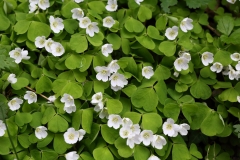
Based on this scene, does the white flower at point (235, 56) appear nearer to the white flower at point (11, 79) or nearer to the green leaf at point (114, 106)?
the green leaf at point (114, 106)

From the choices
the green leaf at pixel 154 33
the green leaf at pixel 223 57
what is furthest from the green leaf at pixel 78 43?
the green leaf at pixel 223 57

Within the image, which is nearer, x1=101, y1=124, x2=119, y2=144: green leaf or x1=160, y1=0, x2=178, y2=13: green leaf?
x1=101, y1=124, x2=119, y2=144: green leaf

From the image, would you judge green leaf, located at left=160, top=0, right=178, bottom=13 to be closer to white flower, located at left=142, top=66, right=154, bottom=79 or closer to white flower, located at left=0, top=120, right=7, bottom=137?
white flower, located at left=142, top=66, right=154, bottom=79

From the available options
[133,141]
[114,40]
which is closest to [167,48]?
[114,40]

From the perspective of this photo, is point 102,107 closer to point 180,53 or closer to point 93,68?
point 93,68

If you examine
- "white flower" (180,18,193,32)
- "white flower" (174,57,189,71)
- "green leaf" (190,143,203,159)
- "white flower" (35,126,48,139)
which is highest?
"white flower" (180,18,193,32)

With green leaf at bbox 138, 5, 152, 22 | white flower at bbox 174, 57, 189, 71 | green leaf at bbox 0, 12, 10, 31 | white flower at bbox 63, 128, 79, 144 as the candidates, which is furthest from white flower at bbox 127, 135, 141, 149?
green leaf at bbox 0, 12, 10, 31

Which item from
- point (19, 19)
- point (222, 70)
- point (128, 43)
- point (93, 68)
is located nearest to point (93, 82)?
point (93, 68)
